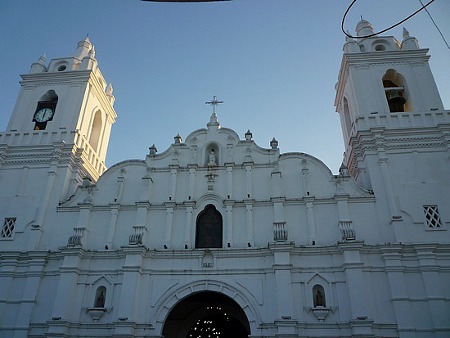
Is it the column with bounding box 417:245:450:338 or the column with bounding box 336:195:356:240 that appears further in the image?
the column with bounding box 336:195:356:240

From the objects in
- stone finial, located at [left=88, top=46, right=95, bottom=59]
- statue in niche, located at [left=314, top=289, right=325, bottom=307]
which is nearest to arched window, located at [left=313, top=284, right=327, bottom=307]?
statue in niche, located at [left=314, top=289, right=325, bottom=307]

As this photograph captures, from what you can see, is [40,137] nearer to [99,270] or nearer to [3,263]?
[3,263]

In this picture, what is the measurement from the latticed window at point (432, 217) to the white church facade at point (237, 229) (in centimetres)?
10

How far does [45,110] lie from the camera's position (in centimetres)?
2400

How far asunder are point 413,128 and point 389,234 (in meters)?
5.96

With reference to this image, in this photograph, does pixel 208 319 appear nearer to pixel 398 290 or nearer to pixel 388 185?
pixel 398 290

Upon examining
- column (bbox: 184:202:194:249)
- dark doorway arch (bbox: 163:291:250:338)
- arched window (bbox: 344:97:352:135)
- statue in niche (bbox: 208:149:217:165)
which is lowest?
dark doorway arch (bbox: 163:291:250:338)

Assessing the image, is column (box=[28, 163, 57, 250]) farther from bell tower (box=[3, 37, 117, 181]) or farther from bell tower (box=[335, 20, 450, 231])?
bell tower (box=[335, 20, 450, 231])

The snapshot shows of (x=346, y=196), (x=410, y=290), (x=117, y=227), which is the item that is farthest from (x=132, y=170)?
(x=410, y=290)

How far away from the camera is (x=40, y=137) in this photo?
22.6 meters

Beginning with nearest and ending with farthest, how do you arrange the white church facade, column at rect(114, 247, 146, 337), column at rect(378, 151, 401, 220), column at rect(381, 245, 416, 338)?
1. column at rect(381, 245, 416, 338)
2. column at rect(114, 247, 146, 337)
3. the white church facade
4. column at rect(378, 151, 401, 220)

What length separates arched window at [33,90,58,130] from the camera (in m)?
23.7

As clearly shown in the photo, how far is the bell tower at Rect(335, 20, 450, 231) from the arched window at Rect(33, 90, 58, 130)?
17483 mm

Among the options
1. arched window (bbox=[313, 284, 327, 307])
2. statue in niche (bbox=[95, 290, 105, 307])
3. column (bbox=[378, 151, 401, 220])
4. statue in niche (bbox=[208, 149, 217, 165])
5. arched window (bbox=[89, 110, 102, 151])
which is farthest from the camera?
arched window (bbox=[89, 110, 102, 151])
